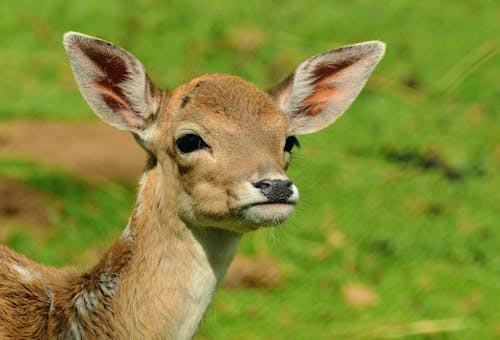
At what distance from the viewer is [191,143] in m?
5.44

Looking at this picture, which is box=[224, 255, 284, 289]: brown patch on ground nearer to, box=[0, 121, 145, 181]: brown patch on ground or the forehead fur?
box=[0, 121, 145, 181]: brown patch on ground

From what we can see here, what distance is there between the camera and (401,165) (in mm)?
10039

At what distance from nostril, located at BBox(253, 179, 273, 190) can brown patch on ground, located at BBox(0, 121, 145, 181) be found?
13.5ft

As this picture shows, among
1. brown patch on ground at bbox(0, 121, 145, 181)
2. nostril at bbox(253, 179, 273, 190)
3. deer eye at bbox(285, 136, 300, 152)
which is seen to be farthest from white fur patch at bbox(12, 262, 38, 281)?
brown patch on ground at bbox(0, 121, 145, 181)

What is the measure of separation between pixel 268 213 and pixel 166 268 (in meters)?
0.65

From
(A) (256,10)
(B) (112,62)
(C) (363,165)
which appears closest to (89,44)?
(B) (112,62)

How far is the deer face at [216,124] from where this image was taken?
202 inches

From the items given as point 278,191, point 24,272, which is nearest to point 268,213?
point 278,191

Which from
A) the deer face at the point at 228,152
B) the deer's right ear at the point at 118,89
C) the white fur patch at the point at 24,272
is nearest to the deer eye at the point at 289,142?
the deer face at the point at 228,152

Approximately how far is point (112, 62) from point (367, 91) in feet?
18.8

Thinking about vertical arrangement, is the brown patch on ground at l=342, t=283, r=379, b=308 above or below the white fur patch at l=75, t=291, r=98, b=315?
above

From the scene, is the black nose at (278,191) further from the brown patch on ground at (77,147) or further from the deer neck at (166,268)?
the brown patch on ground at (77,147)

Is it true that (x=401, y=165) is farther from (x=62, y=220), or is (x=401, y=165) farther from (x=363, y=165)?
(x=62, y=220)

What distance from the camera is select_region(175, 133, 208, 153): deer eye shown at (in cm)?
543
